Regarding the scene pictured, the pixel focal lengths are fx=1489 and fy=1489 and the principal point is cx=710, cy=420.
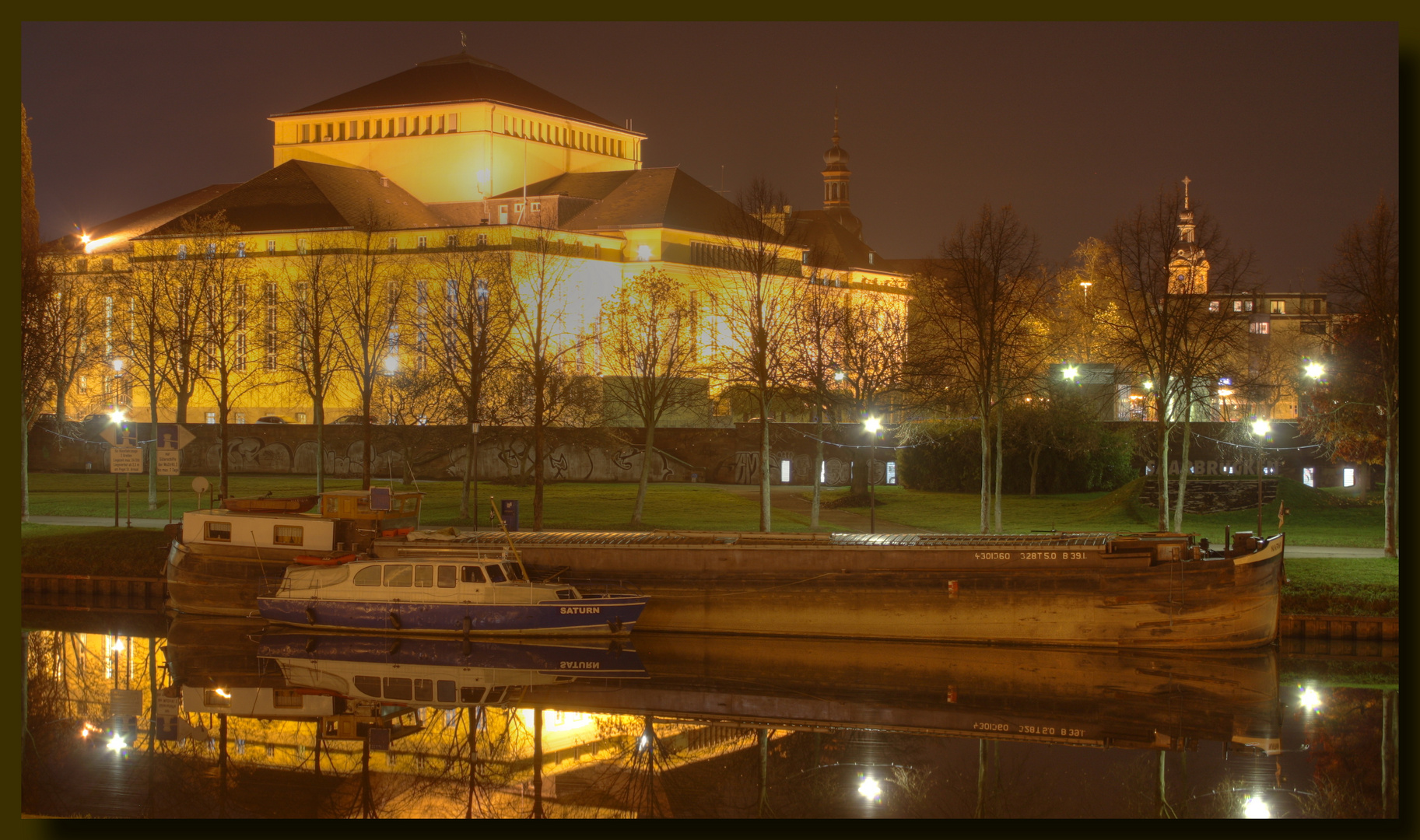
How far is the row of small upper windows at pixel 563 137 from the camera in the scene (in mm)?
132625

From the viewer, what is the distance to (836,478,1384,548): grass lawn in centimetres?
5431

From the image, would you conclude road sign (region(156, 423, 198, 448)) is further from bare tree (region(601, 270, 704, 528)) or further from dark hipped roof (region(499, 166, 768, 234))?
dark hipped roof (region(499, 166, 768, 234))

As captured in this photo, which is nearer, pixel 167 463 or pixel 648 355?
pixel 167 463

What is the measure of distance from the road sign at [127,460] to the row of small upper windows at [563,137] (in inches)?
3403

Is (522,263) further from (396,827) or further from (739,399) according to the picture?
(396,827)

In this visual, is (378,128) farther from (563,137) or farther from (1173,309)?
(1173,309)

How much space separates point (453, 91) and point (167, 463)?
90.1m

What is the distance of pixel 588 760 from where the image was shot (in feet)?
87.0

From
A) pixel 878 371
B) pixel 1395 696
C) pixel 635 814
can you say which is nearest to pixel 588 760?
pixel 635 814

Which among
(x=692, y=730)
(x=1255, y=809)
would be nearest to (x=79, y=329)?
(x=692, y=730)

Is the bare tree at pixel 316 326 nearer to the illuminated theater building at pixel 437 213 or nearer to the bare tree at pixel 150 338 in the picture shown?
the illuminated theater building at pixel 437 213

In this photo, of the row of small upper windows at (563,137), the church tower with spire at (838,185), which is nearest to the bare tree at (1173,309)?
the row of small upper windows at (563,137)

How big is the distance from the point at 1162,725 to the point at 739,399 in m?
49.8

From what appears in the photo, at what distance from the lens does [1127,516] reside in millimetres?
58938
